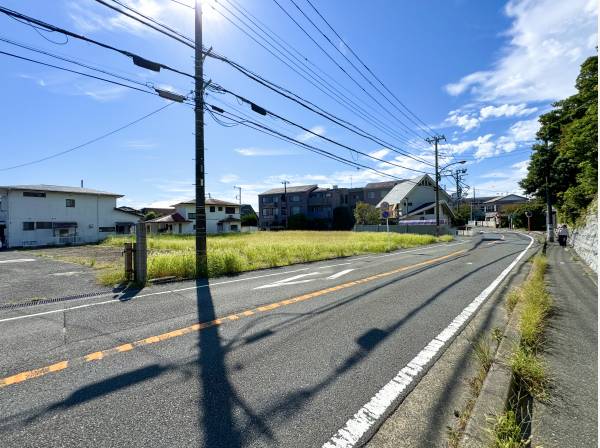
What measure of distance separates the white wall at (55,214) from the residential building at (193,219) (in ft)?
28.5

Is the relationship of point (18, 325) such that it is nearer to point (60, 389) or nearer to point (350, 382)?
point (60, 389)

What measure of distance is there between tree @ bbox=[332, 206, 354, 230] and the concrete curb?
53014mm

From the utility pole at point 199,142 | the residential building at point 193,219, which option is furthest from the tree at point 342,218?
the utility pole at point 199,142

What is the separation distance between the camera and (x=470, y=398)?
2664 mm

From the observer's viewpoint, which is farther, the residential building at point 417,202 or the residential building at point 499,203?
the residential building at point 499,203

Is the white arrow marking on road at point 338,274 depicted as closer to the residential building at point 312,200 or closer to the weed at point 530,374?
the weed at point 530,374

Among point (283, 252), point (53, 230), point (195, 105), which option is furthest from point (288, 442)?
point (53, 230)

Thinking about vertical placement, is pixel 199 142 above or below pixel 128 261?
above

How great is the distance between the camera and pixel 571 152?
40.5ft

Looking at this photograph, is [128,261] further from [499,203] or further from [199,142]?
[499,203]

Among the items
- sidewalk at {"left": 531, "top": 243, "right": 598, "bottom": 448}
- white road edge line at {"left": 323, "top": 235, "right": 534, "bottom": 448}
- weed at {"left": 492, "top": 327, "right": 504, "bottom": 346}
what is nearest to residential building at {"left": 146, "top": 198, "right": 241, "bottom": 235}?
white road edge line at {"left": 323, "top": 235, "right": 534, "bottom": 448}

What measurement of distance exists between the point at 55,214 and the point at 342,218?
42991 mm

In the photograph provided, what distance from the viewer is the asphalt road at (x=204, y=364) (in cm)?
222

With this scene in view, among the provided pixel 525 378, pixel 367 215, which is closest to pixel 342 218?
pixel 367 215
